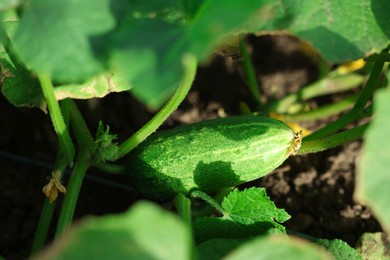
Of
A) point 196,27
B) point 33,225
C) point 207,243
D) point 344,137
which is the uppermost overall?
point 196,27

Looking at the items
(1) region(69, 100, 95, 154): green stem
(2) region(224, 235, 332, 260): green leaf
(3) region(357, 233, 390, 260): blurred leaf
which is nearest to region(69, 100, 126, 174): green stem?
(1) region(69, 100, 95, 154): green stem

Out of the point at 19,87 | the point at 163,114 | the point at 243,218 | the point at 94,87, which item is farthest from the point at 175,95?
the point at 19,87

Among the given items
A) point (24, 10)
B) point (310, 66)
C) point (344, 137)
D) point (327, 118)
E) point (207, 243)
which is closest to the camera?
point (24, 10)

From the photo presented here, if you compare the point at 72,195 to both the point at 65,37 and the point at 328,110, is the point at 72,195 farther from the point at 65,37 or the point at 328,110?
the point at 328,110

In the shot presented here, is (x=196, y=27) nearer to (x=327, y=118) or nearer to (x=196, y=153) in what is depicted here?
(x=196, y=153)

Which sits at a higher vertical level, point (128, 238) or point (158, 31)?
point (158, 31)

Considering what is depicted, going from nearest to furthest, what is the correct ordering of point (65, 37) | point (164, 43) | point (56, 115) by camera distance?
point (164, 43), point (65, 37), point (56, 115)

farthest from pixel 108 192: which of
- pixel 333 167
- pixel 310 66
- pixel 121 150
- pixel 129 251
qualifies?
pixel 129 251

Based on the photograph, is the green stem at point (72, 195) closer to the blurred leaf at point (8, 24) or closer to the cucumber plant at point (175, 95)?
the cucumber plant at point (175, 95)
